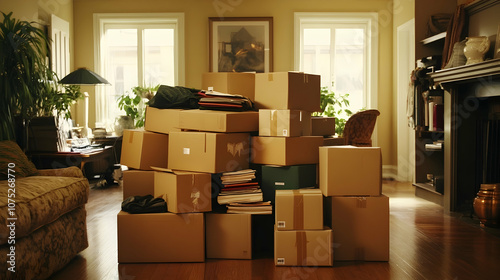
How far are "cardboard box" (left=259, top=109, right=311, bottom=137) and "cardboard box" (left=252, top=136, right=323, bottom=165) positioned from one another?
1.6 inches

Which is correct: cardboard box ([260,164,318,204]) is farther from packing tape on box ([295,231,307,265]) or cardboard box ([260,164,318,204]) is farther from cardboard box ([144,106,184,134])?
cardboard box ([144,106,184,134])

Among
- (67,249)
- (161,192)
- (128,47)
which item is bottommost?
(67,249)

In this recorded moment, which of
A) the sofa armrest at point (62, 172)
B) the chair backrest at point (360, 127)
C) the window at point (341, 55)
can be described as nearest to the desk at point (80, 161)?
the sofa armrest at point (62, 172)

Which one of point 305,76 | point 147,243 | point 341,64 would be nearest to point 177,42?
point 341,64

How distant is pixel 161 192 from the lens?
10.8ft

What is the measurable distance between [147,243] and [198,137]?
75cm

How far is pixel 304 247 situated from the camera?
3041mm

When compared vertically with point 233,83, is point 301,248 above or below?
below

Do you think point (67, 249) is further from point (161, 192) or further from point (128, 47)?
point (128, 47)

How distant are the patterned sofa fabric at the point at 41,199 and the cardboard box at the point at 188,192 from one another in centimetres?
58

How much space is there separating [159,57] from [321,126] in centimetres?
426

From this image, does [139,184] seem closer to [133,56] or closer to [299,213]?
[299,213]

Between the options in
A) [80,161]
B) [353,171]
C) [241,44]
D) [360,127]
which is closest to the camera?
[353,171]

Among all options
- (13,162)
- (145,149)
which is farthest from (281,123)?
(13,162)
